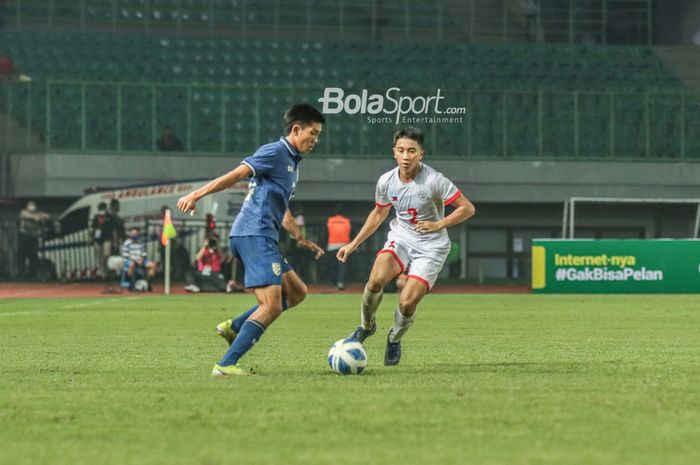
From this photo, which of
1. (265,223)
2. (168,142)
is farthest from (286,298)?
(168,142)

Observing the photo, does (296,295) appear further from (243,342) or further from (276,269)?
(243,342)

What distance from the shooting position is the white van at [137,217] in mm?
32938

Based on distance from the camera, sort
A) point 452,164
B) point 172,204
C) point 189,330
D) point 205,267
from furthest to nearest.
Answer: point 452,164 < point 172,204 < point 205,267 < point 189,330

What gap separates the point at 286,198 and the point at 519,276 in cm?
3082

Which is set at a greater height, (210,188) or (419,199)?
(210,188)

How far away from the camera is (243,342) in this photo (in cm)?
874

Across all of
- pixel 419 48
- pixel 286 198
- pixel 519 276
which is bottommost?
pixel 519 276

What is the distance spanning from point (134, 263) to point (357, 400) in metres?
22.4

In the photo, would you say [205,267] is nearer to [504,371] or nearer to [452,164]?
[452,164]

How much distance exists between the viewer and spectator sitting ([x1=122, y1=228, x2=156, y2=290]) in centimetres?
2839

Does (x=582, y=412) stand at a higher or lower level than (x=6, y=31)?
lower

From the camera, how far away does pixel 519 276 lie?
39.2m

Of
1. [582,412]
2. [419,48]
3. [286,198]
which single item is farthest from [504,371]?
[419,48]

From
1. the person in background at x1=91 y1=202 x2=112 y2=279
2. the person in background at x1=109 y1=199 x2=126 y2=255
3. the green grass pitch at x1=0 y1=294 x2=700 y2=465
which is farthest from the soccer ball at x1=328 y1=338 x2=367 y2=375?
the person in background at x1=91 y1=202 x2=112 y2=279
